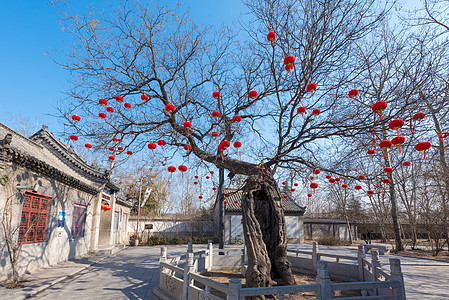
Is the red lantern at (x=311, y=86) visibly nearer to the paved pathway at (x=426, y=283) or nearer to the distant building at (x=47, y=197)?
the paved pathway at (x=426, y=283)

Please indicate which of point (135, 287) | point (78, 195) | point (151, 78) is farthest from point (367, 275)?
point (78, 195)

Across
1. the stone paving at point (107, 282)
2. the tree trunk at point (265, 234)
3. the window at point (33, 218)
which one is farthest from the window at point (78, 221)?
the tree trunk at point (265, 234)

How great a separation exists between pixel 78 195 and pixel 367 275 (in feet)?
38.9

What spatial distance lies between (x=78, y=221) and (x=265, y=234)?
31.1 ft

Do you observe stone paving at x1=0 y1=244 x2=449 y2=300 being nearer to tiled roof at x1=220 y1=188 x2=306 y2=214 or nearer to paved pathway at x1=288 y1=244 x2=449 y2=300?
paved pathway at x1=288 y1=244 x2=449 y2=300

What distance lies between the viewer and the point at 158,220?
24.9m

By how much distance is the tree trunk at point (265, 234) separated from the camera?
5902mm

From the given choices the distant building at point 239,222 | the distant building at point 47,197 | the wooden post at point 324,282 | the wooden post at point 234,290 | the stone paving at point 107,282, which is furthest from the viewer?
the distant building at point 239,222

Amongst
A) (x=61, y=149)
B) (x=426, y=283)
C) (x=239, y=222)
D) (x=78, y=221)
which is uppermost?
(x=61, y=149)

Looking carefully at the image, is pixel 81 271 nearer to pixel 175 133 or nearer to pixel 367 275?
pixel 175 133

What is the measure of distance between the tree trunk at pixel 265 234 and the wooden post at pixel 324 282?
1725 mm

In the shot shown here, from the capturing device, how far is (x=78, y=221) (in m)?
12.1

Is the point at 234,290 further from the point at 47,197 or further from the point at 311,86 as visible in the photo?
the point at 47,197

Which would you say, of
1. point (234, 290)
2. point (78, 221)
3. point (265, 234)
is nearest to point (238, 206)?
point (78, 221)
